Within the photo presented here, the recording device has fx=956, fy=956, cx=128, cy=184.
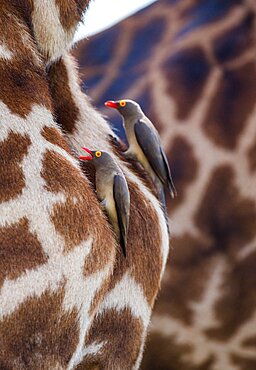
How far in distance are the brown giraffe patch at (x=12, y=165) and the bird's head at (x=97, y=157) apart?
0.28 feet

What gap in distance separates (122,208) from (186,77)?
87cm

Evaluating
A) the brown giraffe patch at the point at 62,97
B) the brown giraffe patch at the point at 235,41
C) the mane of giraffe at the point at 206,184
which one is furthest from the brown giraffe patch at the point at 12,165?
the brown giraffe patch at the point at 235,41

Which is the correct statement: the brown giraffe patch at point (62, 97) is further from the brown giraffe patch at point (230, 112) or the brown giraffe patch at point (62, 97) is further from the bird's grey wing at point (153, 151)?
the brown giraffe patch at point (230, 112)

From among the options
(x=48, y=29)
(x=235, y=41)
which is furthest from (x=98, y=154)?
(x=235, y=41)

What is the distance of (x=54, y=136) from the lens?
28.8 inches

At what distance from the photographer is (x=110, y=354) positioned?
2.55 ft

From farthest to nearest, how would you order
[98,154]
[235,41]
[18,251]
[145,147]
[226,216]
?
[235,41], [226,216], [145,147], [98,154], [18,251]

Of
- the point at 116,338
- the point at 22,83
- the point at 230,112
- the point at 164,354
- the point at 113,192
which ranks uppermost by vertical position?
the point at 22,83

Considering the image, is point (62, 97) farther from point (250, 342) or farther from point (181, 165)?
point (250, 342)

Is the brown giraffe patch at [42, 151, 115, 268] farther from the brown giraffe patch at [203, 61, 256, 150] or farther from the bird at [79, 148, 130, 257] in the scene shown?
the brown giraffe patch at [203, 61, 256, 150]

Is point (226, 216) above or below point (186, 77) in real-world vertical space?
below

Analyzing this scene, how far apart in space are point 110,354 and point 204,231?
30.2 inches

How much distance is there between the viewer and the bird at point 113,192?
2.47 feet

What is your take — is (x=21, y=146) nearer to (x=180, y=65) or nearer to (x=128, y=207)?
(x=128, y=207)
